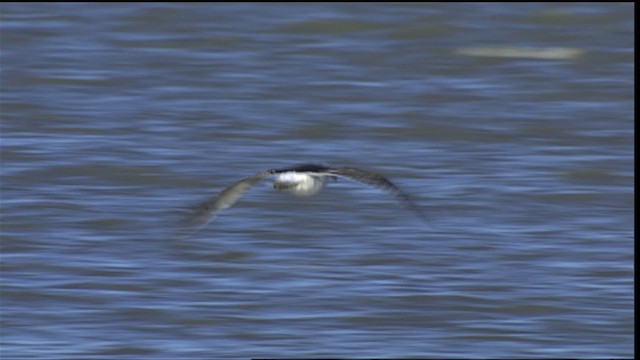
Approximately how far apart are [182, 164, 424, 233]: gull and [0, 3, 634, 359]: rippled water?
0.53 m

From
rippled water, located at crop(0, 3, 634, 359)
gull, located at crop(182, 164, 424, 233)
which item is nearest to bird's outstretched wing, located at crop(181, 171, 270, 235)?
gull, located at crop(182, 164, 424, 233)

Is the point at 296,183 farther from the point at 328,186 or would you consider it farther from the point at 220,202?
the point at 328,186

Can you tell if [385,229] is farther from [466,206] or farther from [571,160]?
[571,160]

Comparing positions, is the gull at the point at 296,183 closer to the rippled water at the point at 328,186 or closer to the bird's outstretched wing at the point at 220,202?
the bird's outstretched wing at the point at 220,202

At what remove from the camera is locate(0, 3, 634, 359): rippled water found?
21.8ft

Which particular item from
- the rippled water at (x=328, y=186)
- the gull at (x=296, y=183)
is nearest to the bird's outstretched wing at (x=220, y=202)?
the gull at (x=296, y=183)

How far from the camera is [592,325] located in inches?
261

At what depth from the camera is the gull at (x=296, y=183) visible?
5816 millimetres

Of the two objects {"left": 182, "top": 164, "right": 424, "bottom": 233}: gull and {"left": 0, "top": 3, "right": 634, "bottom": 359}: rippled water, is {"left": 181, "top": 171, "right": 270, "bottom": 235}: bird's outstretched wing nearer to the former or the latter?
{"left": 182, "top": 164, "right": 424, "bottom": 233}: gull

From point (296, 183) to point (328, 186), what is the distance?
2.64m

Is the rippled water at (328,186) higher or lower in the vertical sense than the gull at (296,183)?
higher

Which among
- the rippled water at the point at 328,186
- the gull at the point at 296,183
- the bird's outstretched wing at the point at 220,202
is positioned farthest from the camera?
the rippled water at the point at 328,186

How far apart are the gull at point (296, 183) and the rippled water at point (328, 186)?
1.74 ft

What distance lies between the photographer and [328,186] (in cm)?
870
